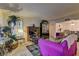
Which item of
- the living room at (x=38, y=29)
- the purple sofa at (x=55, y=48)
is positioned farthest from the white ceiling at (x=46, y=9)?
the purple sofa at (x=55, y=48)

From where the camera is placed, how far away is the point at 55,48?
56.0 inches

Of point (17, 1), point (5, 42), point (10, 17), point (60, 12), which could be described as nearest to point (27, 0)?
point (17, 1)

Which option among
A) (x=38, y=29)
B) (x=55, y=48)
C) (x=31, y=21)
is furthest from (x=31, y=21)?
(x=55, y=48)

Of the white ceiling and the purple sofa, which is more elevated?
the white ceiling

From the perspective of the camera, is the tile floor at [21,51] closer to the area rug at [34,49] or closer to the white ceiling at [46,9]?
the area rug at [34,49]

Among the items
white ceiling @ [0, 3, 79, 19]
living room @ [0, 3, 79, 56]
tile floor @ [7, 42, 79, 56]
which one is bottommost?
tile floor @ [7, 42, 79, 56]

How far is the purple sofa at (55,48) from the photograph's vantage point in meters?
1.41

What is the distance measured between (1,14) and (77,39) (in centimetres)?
82

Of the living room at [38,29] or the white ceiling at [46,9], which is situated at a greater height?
the white ceiling at [46,9]

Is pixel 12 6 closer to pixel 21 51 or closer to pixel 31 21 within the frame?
pixel 31 21

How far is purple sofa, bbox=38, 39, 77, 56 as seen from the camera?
1414mm

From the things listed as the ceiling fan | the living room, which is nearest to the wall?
the living room

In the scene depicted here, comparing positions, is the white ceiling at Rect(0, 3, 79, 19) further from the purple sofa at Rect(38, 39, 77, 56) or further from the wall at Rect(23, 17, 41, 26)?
the purple sofa at Rect(38, 39, 77, 56)

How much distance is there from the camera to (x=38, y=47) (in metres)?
1.44
